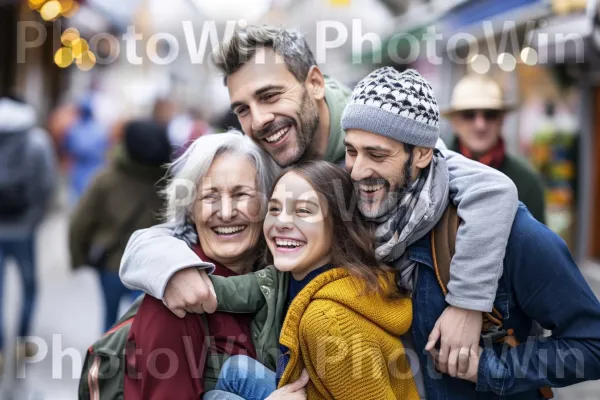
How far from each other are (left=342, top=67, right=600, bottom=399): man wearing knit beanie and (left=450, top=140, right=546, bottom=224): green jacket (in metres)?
1.48

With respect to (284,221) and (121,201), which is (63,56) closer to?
(121,201)

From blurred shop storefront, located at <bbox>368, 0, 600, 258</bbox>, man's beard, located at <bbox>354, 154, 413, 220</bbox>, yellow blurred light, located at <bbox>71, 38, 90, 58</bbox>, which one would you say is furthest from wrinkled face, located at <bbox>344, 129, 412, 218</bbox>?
yellow blurred light, located at <bbox>71, 38, 90, 58</bbox>

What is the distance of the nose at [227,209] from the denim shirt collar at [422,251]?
0.62m

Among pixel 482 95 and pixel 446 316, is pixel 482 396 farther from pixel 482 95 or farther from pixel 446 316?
pixel 482 95

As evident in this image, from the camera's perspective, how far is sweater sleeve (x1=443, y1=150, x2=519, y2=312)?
2.03 metres

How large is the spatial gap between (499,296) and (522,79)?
272 inches

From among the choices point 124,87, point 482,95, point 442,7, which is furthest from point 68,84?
point 482,95

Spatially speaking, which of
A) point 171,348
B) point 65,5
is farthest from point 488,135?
point 65,5

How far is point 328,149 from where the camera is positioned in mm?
2637

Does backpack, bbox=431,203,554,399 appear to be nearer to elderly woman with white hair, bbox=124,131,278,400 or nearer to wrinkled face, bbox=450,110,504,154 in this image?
elderly woman with white hair, bbox=124,131,278,400

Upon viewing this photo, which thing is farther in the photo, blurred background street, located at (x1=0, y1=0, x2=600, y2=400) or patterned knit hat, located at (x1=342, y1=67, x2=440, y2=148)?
blurred background street, located at (x1=0, y1=0, x2=600, y2=400)

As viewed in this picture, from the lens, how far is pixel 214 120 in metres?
9.48

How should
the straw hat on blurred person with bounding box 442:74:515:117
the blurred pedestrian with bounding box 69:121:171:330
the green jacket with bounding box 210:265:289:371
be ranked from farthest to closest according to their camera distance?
the blurred pedestrian with bounding box 69:121:171:330 < the straw hat on blurred person with bounding box 442:74:515:117 < the green jacket with bounding box 210:265:289:371

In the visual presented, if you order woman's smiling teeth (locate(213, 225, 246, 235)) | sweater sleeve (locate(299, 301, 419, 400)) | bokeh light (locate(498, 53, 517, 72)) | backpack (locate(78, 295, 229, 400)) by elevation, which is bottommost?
backpack (locate(78, 295, 229, 400))
